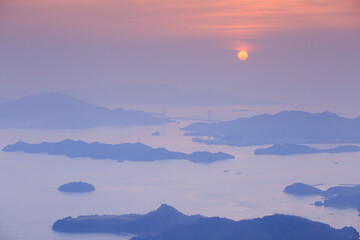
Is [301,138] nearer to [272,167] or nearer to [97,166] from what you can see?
[272,167]

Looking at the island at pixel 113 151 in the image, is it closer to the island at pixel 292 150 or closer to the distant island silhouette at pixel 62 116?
the island at pixel 292 150

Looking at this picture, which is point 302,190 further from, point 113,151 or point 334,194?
point 113,151

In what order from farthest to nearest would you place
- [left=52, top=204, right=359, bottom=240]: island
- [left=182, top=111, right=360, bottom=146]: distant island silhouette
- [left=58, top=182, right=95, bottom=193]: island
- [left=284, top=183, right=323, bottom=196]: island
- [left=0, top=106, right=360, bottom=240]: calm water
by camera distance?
[left=182, top=111, right=360, bottom=146]: distant island silhouette → [left=58, top=182, right=95, bottom=193]: island → [left=284, top=183, right=323, bottom=196]: island → [left=0, top=106, right=360, bottom=240]: calm water → [left=52, top=204, right=359, bottom=240]: island

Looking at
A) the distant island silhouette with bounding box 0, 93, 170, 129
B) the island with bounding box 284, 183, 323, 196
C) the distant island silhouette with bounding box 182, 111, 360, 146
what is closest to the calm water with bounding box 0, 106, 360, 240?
the island with bounding box 284, 183, 323, 196

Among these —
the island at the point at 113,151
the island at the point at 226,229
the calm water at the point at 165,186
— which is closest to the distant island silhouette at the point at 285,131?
the calm water at the point at 165,186

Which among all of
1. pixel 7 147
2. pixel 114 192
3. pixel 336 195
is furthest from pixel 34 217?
pixel 7 147

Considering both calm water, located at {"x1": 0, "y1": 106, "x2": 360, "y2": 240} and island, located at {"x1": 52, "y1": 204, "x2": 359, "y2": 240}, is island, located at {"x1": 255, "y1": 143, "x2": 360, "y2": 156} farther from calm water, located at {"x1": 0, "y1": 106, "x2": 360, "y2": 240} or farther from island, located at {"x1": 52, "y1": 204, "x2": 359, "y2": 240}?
island, located at {"x1": 52, "y1": 204, "x2": 359, "y2": 240}
